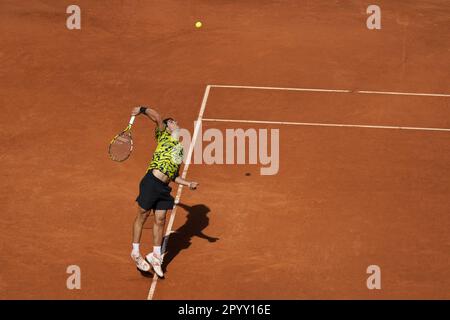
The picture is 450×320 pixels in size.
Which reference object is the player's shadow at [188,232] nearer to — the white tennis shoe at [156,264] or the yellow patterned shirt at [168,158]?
the white tennis shoe at [156,264]

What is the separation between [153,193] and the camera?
46.4 ft

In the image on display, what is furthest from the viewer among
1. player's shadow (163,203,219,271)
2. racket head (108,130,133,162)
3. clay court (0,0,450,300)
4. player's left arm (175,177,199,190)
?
player's shadow (163,203,219,271)

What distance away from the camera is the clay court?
14773 millimetres

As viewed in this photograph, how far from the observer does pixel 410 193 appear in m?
17.5

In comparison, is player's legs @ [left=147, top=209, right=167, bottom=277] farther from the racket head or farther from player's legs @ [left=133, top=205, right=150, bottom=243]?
the racket head

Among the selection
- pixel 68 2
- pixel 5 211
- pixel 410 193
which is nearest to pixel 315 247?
pixel 410 193

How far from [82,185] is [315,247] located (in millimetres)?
4996

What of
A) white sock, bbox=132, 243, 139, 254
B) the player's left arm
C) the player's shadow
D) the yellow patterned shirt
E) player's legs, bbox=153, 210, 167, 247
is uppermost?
the yellow patterned shirt

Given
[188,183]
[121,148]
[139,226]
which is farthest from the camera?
[121,148]

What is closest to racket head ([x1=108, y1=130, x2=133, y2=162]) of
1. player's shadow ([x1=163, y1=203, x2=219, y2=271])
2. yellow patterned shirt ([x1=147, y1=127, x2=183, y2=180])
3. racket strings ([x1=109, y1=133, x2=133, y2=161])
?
racket strings ([x1=109, y1=133, x2=133, y2=161])

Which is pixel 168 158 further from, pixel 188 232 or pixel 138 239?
pixel 188 232

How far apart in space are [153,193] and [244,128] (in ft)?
20.8

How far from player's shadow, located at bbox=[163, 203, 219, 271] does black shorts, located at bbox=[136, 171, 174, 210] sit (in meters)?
1.27

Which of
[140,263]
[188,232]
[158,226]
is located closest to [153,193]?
[158,226]
